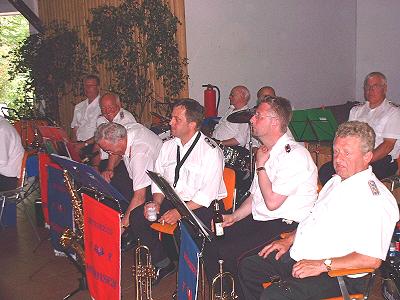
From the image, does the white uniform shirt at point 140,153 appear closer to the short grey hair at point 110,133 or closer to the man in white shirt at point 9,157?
the short grey hair at point 110,133

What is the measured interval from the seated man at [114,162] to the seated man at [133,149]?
1.11 feet

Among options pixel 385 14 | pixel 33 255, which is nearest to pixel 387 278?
pixel 33 255

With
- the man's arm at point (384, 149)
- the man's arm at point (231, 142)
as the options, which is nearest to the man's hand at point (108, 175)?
Result: the man's arm at point (231, 142)

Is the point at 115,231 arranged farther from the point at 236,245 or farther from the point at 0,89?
the point at 0,89

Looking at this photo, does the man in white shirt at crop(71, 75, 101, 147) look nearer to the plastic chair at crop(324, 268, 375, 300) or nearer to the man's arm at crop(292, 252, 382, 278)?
the man's arm at crop(292, 252, 382, 278)

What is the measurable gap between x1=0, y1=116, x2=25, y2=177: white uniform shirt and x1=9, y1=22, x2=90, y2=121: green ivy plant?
174 inches

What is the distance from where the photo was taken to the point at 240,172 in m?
6.07

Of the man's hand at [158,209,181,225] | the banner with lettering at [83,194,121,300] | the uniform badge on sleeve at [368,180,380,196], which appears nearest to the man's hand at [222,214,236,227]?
the man's hand at [158,209,181,225]

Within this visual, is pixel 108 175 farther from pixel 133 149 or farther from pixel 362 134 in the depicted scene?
pixel 362 134

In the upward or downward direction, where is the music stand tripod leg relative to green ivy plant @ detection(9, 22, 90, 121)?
downward

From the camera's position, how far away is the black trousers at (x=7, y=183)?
5754mm

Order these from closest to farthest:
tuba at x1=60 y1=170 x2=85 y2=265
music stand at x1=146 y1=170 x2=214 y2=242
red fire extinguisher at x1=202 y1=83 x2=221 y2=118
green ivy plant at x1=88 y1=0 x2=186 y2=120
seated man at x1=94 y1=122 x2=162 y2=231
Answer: music stand at x1=146 y1=170 x2=214 y2=242, tuba at x1=60 y1=170 x2=85 y2=265, seated man at x1=94 y1=122 x2=162 y2=231, green ivy plant at x1=88 y1=0 x2=186 y2=120, red fire extinguisher at x1=202 y1=83 x2=221 y2=118

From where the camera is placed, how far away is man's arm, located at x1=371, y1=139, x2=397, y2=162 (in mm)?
5320

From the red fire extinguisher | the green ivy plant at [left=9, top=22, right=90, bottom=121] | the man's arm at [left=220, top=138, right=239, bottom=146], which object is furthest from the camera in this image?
the green ivy plant at [left=9, top=22, right=90, bottom=121]
